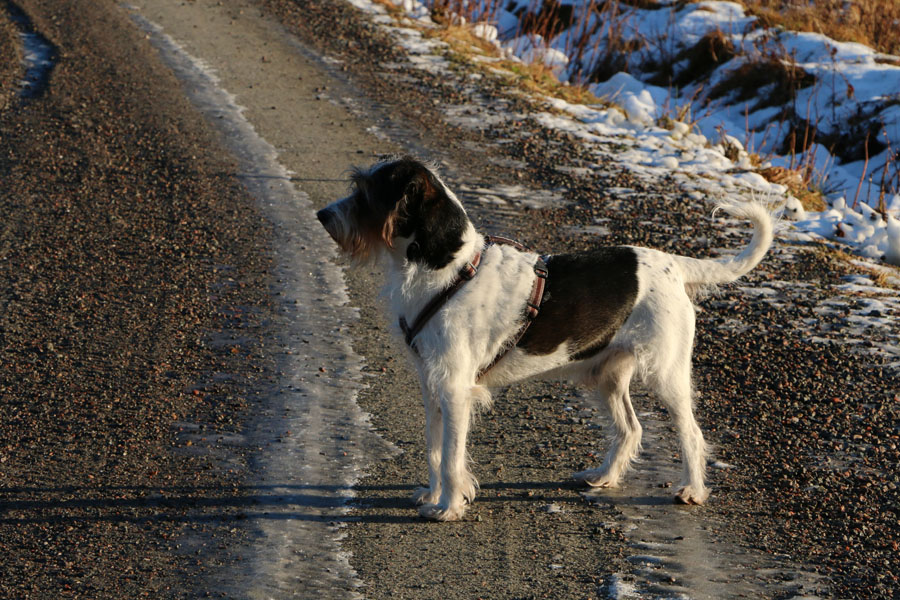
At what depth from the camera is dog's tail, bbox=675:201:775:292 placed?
4969mm

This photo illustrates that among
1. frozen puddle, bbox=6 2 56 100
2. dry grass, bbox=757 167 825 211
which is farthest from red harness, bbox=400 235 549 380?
frozen puddle, bbox=6 2 56 100

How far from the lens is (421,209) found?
462 centimetres

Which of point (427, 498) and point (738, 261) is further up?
point (738, 261)

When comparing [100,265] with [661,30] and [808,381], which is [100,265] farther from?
[661,30]

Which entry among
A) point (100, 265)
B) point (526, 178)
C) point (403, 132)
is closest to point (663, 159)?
point (526, 178)

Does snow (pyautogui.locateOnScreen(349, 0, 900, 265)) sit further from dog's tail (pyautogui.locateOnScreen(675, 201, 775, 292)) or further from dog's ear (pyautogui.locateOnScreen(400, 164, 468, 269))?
dog's ear (pyautogui.locateOnScreen(400, 164, 468, 269))

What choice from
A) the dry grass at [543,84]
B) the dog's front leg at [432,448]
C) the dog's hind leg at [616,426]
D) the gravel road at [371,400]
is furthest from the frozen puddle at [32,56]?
the dog's hind leg at [616,426]

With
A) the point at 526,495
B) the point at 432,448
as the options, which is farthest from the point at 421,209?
the point at 526,495

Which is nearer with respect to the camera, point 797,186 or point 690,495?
point 690,495

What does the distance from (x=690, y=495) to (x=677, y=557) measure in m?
0.55

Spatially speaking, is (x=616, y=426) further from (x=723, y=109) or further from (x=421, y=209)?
(x=723, y=109)

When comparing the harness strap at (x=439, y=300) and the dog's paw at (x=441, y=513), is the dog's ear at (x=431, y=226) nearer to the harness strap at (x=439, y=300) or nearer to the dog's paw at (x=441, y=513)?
the harness strap at (x=439, y=300)

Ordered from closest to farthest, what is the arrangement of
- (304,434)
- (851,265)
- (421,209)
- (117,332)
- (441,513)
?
(421,209), (441,513), (304,434), (117,332), (851,265)

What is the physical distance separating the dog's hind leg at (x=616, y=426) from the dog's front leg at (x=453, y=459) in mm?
783
